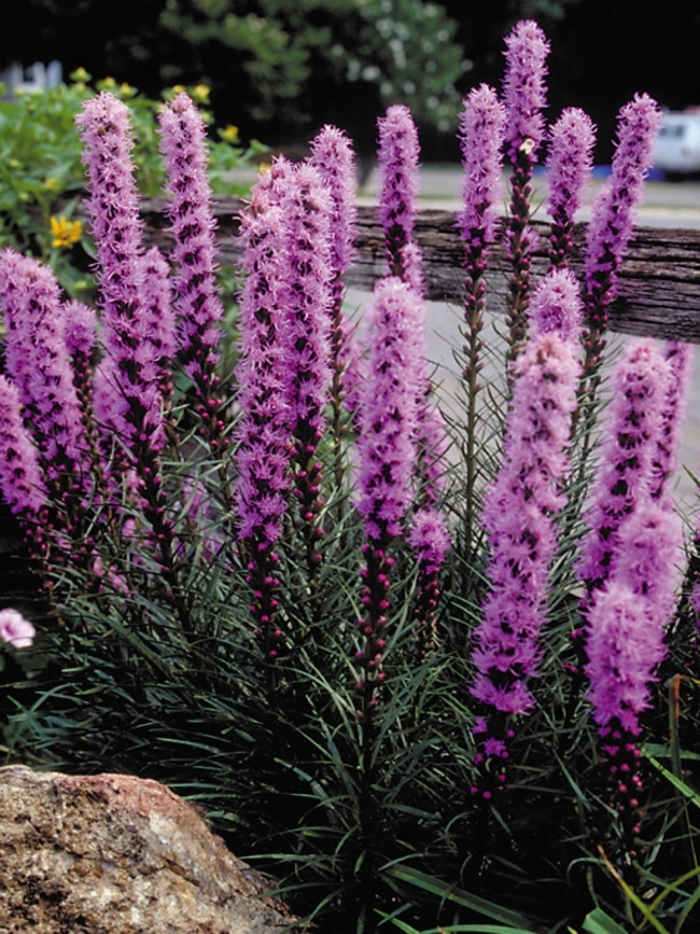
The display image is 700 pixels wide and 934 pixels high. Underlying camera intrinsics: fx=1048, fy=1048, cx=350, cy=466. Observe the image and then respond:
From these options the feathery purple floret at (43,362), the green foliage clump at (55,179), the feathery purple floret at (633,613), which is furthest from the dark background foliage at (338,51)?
the feathery purple floret at (633,613)

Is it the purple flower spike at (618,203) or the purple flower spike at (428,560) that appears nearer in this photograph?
the purple flower spike at (428,560)

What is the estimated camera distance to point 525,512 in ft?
6.05

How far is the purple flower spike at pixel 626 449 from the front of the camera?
6.15ft

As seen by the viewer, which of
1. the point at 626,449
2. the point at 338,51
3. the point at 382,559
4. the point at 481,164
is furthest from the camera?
the point at 338,51

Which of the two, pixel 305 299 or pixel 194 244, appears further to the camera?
pixel 194 244

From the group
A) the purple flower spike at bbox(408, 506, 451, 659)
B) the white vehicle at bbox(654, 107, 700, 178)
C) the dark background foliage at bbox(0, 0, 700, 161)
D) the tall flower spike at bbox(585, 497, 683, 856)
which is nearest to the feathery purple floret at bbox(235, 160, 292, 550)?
the purple flower spike at bbox(408, 506, 451, 659)

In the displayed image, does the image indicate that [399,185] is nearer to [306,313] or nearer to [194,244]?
[194,244]

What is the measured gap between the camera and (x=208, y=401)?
9.49 feet

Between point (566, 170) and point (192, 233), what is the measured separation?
1.06m

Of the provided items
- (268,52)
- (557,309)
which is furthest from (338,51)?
(557,309)

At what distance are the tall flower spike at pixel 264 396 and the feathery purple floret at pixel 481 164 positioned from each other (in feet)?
2.14

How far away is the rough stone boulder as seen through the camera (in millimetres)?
2176

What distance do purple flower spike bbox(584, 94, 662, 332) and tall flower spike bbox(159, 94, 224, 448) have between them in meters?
1.11

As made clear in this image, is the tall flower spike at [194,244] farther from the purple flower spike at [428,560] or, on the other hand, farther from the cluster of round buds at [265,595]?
the purple flower spike at [428,560]
